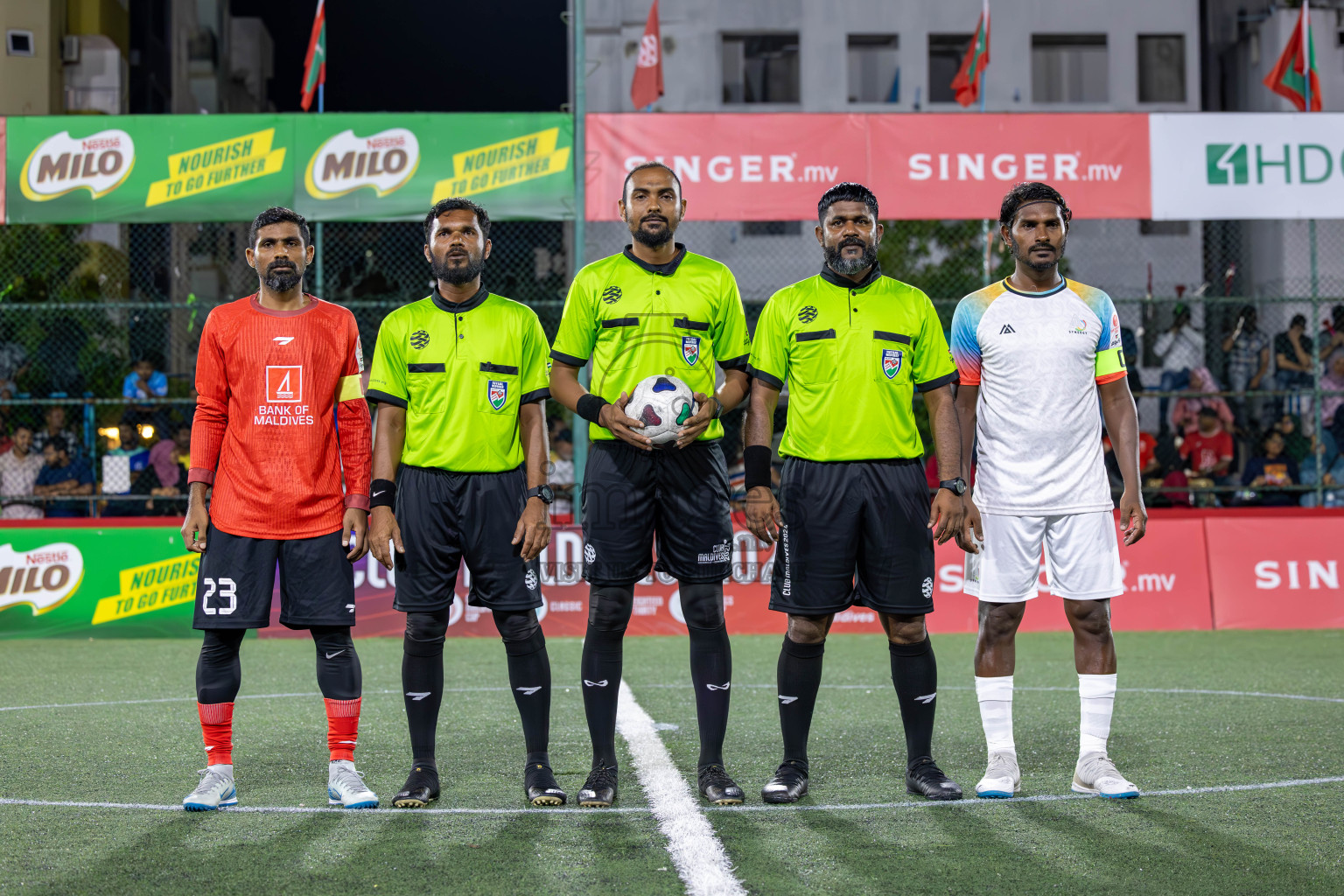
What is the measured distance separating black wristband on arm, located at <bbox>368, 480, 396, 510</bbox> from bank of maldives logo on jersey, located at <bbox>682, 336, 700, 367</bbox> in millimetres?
1151

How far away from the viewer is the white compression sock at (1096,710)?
486 cm

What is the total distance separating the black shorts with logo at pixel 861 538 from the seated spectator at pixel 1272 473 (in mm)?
8652

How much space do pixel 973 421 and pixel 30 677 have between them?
634 centimetres

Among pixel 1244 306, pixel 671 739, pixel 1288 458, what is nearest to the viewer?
pixel 671 739

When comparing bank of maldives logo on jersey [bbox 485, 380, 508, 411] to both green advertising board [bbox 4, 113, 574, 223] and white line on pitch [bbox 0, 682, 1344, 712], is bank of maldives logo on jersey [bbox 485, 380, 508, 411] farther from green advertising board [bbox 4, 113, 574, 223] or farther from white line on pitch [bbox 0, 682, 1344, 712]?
green advertising board [bbox 4, 113, 574, 223]

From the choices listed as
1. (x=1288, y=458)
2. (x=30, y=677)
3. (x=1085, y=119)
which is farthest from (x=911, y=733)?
(x=1288, y=458)

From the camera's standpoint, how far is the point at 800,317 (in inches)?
193

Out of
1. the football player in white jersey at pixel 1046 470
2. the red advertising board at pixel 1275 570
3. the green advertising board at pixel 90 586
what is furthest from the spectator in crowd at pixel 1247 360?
the green advertising board at pixel 90 586

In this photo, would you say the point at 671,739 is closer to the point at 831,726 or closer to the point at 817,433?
the point at 831,726

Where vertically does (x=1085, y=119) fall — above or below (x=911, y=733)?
above

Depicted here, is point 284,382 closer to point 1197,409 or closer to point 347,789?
point 347,789

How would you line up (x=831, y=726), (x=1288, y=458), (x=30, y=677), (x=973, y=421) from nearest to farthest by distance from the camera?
(x=973, y=421) < (x=831, y=726) < (x=30, y=677) < (x=1288, y=458)

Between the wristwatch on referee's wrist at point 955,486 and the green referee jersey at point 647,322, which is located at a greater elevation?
the green referee jersey at point 647,322

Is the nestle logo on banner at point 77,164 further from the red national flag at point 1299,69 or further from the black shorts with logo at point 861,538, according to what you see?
the red national flag at point 1299,69
